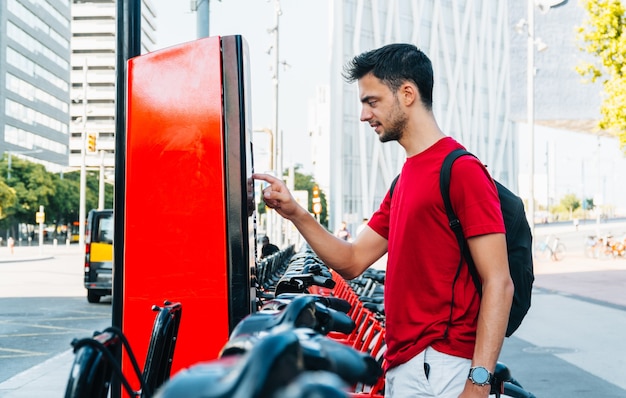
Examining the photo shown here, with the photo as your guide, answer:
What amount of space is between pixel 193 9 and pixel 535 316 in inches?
310

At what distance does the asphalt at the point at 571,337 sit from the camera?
8.09m

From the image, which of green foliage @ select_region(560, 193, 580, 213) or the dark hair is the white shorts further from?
green foliage @ select_region(560, 193, 580, 213)

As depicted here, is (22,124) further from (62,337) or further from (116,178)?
(116,178)

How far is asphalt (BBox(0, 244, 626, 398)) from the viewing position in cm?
809

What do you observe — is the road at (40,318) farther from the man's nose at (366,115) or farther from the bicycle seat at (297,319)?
the bicycle seat at (297,319)

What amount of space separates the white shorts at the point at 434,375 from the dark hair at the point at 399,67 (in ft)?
2.53

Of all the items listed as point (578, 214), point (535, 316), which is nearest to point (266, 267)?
point (535, 316)

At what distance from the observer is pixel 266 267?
7227mm

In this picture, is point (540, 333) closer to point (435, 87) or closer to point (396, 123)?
point (396, 123)

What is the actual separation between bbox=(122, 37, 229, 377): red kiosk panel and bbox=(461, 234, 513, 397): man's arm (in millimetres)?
1434

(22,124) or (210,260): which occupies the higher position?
(22,124)

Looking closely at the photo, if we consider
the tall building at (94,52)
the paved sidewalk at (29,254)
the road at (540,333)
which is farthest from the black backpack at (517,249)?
the tall building at (94,52)

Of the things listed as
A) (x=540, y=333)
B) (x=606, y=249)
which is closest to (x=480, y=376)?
(x=540, y=333)

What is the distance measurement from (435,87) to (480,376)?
236 ft
